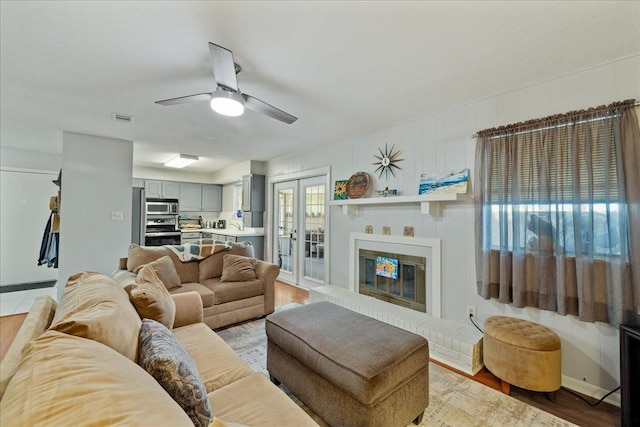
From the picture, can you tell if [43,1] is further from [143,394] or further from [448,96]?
[448,96]

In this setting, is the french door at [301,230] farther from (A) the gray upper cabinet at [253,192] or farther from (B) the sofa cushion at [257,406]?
(B) the sofa cushion at [257,406]

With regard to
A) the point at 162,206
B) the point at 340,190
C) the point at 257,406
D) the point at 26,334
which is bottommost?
the point at 257,406

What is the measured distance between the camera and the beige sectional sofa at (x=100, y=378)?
578 mm

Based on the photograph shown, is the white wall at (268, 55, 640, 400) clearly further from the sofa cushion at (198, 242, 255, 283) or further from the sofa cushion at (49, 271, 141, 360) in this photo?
the sofa cushion at (49, 271, 141, 360)

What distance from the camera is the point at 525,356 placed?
1946mm

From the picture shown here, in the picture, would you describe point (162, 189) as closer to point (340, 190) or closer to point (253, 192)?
point (253, 192)

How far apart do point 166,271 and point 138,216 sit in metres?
2.17

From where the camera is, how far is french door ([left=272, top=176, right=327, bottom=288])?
185 inches

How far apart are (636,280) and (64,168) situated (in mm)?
6061

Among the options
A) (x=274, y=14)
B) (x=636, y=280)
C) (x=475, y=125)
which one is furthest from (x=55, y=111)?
(x=636, y=280)

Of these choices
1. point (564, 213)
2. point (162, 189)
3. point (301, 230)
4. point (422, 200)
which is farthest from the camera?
point (162, 189)

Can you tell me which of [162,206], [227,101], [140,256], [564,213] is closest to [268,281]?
[140,256]

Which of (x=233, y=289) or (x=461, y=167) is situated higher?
(x=461, y=167)

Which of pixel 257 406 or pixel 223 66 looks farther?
pixel 223 66
